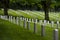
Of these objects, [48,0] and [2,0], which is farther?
[2,0]

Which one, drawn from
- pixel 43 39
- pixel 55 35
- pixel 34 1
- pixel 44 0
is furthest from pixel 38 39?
pixel 34 1

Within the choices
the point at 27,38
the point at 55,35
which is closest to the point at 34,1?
the point at 27,38

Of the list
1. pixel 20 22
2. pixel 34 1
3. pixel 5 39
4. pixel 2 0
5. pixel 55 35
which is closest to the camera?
pixel 55 35

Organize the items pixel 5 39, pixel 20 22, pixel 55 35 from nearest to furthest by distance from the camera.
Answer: pixel 55 35 → pixel 5 39 → pixel 20 22

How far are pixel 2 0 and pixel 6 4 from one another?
1.08 meters

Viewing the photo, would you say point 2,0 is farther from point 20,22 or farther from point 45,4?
point 20,22

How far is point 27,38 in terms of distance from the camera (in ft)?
41.5

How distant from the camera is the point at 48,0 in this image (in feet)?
117

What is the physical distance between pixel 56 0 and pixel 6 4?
33.4 feet

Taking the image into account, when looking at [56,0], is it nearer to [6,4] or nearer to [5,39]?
[6,4]

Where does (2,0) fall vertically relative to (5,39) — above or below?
above

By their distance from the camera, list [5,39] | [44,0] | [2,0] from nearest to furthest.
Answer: [5,39] < [44,0] < [2,0]

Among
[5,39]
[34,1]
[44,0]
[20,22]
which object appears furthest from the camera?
[34,1]

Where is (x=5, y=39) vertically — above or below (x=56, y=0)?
below
